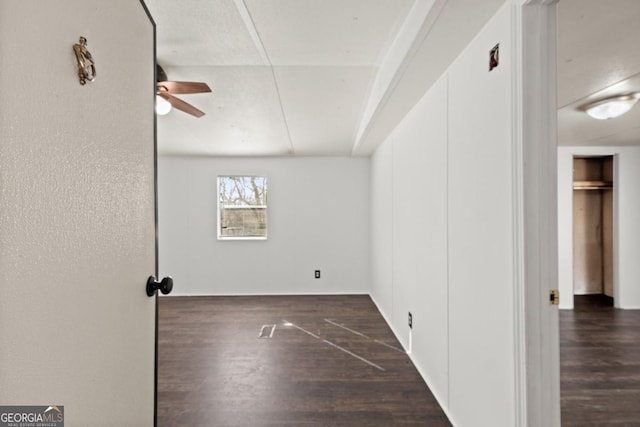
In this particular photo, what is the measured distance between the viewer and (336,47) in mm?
2197

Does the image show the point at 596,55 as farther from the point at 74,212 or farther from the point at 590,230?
the point at 590,230

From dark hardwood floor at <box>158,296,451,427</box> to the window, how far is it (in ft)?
5.15

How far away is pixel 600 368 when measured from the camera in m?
2.54

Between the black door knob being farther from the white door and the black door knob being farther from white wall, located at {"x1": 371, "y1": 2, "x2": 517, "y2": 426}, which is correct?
white wall, located at {"x1": 371, "y1": 2, "x2": 517, "y2": 426}

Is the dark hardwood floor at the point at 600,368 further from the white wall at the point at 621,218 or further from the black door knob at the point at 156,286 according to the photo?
the black door knob at the point at 156,286

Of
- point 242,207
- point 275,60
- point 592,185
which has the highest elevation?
point 275,60

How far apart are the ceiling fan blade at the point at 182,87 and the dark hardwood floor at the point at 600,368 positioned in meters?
3.22

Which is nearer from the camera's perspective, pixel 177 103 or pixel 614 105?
pixel 177 103

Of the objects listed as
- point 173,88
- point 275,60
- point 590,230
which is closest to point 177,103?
point 173,88

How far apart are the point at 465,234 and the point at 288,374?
1733 mm

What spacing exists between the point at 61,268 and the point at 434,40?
1.77 metres

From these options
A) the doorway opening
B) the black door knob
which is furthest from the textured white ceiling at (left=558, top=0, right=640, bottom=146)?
the black door knob

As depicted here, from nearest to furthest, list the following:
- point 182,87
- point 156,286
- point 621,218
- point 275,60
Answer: point 156,286, point 182,87, point 275,60, point 621,218

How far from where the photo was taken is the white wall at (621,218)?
4.21 meters
